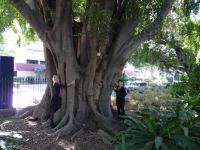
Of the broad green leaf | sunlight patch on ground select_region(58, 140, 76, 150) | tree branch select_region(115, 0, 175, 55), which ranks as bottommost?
sunlight patch on ground select_region(58, 140, 76, 150)

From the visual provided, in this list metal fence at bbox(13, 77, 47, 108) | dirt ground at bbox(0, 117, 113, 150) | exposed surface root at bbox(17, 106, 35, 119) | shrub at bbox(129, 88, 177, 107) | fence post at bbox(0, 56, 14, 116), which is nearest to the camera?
dirt ground at bbox(0, 117, 113, 150)

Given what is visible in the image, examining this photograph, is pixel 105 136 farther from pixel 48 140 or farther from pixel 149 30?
pixel 149 30

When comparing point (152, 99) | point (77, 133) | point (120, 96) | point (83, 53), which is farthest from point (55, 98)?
point (152, 99)

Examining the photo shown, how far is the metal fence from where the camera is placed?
18394 mm

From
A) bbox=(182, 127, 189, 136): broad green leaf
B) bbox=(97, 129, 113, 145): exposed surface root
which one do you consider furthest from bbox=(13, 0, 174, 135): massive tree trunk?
bbox=(182, 127, 189, 136): broad green leaf

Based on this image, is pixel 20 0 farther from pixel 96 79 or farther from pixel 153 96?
pixel 153 96

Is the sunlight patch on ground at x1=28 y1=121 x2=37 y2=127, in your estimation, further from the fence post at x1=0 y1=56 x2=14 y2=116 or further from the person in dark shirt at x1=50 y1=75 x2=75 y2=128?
the fence post at x1=0 y1=56 x2=14 y2=116

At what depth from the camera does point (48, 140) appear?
914 centimetres

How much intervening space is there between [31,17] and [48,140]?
128 inches

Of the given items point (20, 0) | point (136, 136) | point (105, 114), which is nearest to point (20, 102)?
point (105, 114)

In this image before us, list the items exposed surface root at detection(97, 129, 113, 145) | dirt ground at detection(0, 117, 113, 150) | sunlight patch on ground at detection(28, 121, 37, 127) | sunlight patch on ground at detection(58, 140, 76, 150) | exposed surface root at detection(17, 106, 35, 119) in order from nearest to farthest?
dirt ground at detection(0, 117, 113, 150)
sunlight patch on ground at detection(58, 140, 76, 150)
exposed surface root at detection(97, 129, 113, 145)
sunlight patch on ground at detection(28, 121, 37, 127)
exposed surface root at detection(17, 106, 35, 119)

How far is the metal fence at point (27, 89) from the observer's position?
724 inches

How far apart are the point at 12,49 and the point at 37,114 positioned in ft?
140

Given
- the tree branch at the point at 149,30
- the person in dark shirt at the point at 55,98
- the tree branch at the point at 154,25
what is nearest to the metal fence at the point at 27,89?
the person in dark shirt at the point at 55,98
